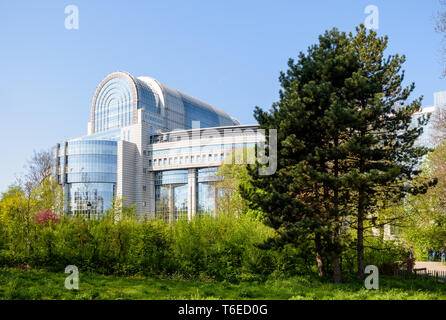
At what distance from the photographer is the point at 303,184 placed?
16.5 m


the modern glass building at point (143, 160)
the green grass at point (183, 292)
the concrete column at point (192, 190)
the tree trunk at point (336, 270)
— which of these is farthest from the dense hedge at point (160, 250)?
the concrete column at point (192, 190)

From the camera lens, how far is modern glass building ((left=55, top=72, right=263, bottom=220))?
276 ft

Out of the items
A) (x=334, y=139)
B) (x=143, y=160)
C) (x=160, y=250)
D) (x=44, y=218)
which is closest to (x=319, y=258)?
(x=334, y=139)

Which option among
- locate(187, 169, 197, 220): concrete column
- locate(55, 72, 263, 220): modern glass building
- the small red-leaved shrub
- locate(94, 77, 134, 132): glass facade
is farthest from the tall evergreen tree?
locate(94, 77, 134, 132): glass facade

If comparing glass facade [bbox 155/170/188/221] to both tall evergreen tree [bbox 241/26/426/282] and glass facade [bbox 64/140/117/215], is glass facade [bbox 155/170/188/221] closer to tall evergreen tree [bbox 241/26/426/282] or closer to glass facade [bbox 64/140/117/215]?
glass facade [bbox 64/140/117/215]

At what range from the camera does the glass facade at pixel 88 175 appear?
85.6m

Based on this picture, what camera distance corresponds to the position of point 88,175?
282ft

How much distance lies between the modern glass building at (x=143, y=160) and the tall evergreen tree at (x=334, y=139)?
58814 millimetres

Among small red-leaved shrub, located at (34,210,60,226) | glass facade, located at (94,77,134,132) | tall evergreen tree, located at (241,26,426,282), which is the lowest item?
small red-leaved shrub, located at (34,210,60,226)

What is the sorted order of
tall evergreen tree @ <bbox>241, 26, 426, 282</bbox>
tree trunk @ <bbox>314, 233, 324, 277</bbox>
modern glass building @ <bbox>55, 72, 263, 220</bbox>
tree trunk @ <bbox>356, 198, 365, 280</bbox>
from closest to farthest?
tall evergreen tree @ <bbox>241, 26, 426, 282</bbox>, tree trunk @ <bbox>356, 198, 365, 280</bbox>, tree trunk @ <bbox>314, 233, 324, 277</bbox>, modern glass building @ <bbox>55, 72, 263, 220</bbox>

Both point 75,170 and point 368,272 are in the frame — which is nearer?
point 368,272
